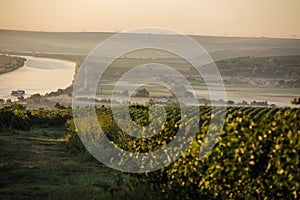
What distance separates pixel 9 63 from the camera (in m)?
176

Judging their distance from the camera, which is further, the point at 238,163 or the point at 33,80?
the point at 33,80

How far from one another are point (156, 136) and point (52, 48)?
543 feet

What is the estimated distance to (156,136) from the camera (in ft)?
44.1

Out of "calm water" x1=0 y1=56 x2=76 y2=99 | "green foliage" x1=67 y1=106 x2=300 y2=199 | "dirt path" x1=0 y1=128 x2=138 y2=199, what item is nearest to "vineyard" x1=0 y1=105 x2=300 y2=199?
"green foliage" x1=67 y1=106 x2=300 y2=199

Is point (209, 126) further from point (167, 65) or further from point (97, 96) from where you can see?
point (167, 65)

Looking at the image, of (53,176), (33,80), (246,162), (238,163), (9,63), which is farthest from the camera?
(33,80)

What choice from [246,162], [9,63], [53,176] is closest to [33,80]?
[9,63]

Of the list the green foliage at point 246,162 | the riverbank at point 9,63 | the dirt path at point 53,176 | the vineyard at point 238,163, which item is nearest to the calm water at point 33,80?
the riverbank at point 9,63

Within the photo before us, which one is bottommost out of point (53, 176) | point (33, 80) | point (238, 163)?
point (53, 176)

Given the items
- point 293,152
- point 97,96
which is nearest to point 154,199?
point 293,152

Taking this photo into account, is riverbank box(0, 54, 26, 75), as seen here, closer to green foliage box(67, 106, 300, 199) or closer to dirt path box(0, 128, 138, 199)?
dirt path box(0, 128, 138, 199)

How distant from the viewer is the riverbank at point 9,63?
171 meters

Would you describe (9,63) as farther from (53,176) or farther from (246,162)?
(246,162)

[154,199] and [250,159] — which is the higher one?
[250,159]
